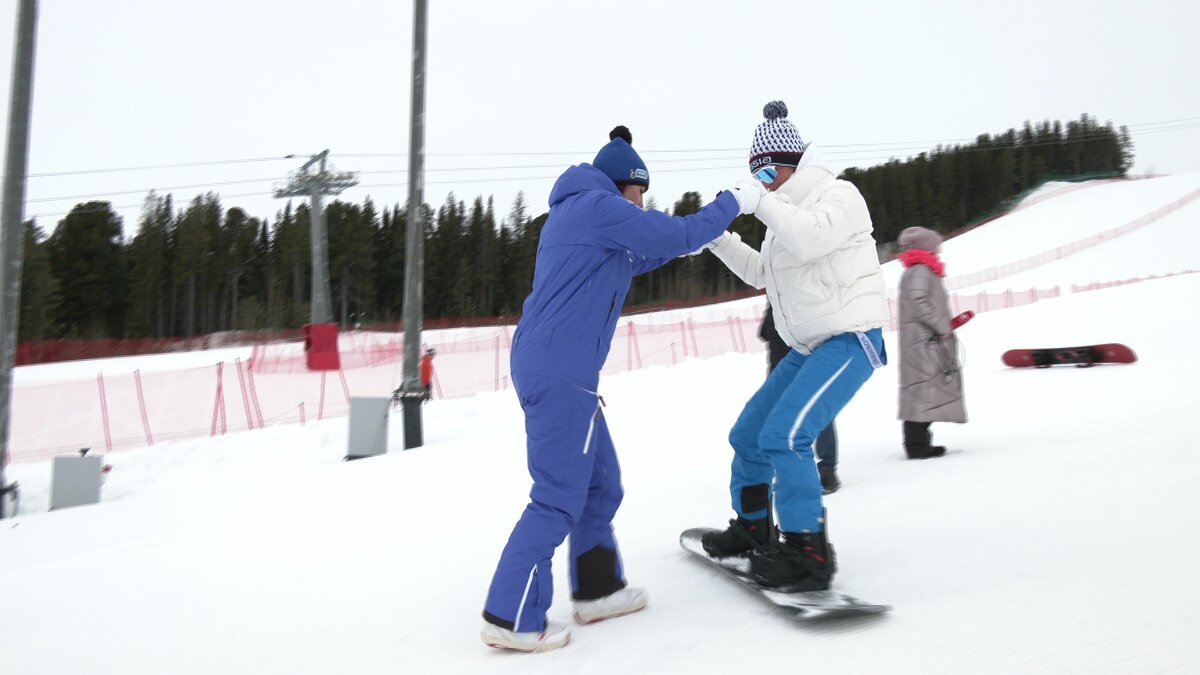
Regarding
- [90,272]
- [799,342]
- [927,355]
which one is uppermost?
[90,272]

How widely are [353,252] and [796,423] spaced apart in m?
67.5

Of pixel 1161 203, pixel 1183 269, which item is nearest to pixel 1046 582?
pixel 1183 269

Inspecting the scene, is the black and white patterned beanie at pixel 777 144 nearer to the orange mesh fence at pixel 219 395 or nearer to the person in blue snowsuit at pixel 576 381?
the person in blue snowsuit at pixel 576 381

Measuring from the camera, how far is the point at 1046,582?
265 cm

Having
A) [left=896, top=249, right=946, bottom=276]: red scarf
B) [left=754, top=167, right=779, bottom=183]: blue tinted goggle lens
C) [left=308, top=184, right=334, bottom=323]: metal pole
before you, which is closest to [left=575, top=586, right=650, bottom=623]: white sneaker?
[left=754, top=167, right=779, bottom=183]: blue tinted goggle lens

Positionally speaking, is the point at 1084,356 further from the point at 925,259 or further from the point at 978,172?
the point at 978,172

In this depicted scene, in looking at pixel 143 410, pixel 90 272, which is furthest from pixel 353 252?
pixel 143 410

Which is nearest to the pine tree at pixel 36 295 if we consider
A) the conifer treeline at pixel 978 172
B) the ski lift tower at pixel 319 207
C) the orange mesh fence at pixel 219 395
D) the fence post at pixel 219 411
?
the ski lift tower at pixel 319 207

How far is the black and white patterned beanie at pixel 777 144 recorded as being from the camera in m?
3.24

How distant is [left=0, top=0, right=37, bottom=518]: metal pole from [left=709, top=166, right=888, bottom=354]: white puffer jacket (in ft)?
29.0

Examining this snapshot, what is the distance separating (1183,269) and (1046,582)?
108 ft

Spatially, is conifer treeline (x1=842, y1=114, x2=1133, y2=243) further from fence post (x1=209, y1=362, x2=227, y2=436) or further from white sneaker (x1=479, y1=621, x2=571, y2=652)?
white sneaker (x1=479, y1=621, x2=571, y2=652)

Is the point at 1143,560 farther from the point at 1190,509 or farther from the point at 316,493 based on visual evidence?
the point at 316,493

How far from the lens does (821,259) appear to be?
306 centimetres
